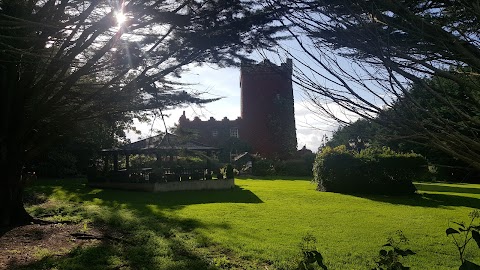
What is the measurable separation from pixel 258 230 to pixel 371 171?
9.97 metres

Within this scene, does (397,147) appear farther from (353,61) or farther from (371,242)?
(353,61)

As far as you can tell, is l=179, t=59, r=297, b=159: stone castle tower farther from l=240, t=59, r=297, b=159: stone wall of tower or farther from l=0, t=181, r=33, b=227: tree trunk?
l=0, t=181, r=33, b=227: tree trunk

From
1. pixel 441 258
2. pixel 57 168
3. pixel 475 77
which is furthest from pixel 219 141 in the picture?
pixel 475 77

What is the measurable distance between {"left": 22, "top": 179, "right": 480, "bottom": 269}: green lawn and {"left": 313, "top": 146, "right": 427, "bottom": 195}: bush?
6.79 ft

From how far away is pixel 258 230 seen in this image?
8195mm

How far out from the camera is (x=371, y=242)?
7219mm

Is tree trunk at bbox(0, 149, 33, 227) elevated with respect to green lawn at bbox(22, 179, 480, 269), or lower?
elevated

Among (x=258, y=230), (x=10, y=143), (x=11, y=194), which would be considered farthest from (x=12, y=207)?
(x=258, y=230)

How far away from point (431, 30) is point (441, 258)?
4987 mm

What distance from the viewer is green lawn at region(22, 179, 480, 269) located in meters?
5.94

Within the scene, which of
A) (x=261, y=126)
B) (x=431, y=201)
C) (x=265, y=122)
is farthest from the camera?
(x=261, y=126)

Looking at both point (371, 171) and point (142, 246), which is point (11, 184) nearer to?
point (142, 246)

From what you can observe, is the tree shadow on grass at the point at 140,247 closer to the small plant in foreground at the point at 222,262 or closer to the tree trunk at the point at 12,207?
the small plant in foreground at the point at 222,262

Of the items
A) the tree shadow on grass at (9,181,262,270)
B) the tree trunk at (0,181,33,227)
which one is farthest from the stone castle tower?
the tree trunk at (0,181,33,227)
